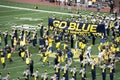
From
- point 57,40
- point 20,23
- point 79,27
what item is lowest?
point 20,23

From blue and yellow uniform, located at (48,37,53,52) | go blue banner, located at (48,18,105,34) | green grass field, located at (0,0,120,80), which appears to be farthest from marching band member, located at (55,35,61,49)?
go blue banner, located at (48,18,105,34)

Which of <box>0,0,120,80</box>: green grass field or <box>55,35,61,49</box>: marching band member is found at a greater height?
<box>55,35,61,49</box>: marching band member

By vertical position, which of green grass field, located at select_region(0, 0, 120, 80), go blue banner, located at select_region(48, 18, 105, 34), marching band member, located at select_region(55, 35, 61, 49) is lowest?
green grass field, located at select_region(0, 0, 120, 80)

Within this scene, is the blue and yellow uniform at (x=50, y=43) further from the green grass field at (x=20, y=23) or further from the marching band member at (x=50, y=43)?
the green grass field at (x=20, y=23)

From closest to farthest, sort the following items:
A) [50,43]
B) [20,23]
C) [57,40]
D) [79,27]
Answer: [50,43] → [57,40] → [79,27] → [20,23]

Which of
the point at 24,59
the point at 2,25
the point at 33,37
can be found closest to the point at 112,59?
the point at 24,59

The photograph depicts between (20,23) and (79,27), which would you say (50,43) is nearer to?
(79,27)

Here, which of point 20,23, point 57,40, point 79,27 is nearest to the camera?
point 57,40

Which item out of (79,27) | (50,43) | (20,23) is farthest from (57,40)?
(20,23)

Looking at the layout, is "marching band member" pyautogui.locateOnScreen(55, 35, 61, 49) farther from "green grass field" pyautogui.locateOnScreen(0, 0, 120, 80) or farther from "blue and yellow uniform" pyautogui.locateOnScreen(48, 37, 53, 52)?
"green grass field" pyautogui.locateOnScreen(0, 0, 120, 80)

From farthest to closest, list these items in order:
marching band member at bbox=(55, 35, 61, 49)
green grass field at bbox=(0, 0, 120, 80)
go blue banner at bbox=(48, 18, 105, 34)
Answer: go blue banner at bbox=(48, 18, 105, 34), marching band member at bbox=(55, 35, 61, 49), green grass field at bbox=(0, 0, 120, 80)

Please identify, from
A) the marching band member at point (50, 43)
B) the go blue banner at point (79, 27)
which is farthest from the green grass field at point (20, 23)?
the go blue banner at point (79, 27)

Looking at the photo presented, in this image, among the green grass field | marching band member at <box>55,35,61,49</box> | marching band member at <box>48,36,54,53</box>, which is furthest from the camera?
marching band member at <box>55,35,61,49</box>

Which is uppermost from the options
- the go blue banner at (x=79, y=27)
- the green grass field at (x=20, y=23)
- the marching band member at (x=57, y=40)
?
the go blue banner at (x=79, y=27)
